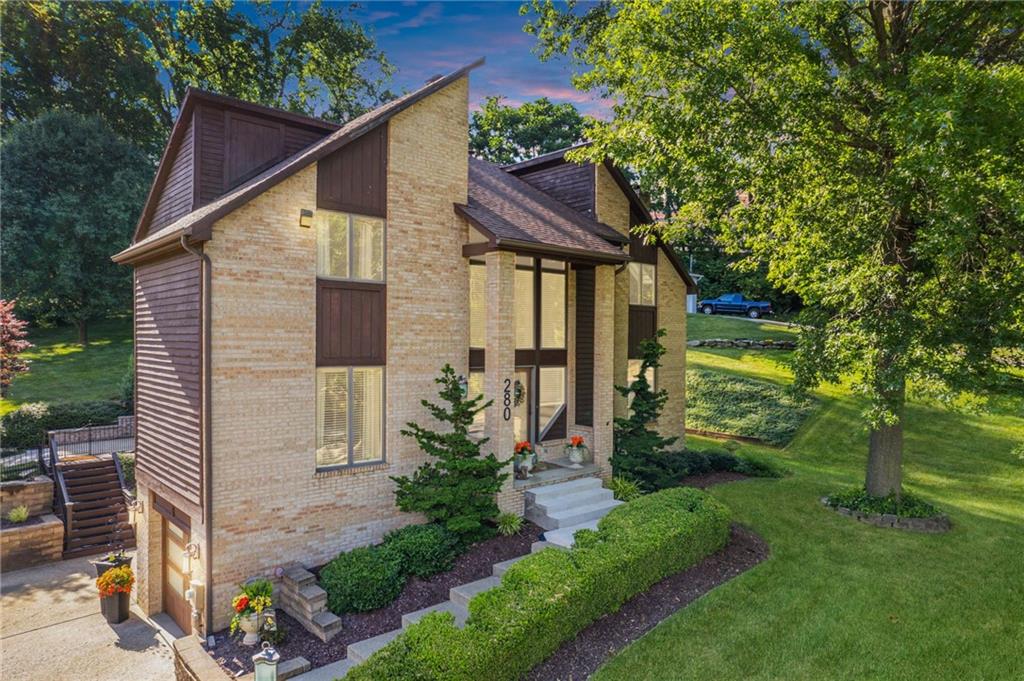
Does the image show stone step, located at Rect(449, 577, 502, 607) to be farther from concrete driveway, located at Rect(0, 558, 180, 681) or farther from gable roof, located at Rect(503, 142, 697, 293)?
gable roof, located at Rect(503, 142, 697, 293)

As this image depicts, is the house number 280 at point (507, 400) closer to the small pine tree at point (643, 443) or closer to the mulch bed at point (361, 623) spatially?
the mulch bed at point (361, 623)

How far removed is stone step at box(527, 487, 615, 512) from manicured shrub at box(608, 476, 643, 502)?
Result: 217 mm

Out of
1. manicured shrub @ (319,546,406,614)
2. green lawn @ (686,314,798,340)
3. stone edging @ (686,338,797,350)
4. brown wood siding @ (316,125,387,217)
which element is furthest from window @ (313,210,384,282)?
green lawn @ (686,314,798,340)

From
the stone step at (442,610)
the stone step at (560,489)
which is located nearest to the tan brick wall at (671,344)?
the stone step at (560,489)

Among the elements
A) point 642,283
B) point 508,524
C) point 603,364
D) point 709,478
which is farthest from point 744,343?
point 508,524

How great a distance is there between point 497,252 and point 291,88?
28.0m

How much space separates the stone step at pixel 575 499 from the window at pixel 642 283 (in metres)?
6.38

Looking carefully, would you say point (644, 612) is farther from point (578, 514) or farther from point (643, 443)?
point (643, 443)

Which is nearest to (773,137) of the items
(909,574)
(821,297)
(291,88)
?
(821,297)

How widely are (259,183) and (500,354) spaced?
5.18m

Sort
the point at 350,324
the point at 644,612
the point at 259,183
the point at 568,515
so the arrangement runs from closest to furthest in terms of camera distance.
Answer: the point at 644,612 < the point at 259,183 < the point at 350,324 < the point at 568,515

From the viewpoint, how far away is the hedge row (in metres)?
6.01

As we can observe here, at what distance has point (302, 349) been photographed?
30.3 feet

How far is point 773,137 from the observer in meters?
11.3
